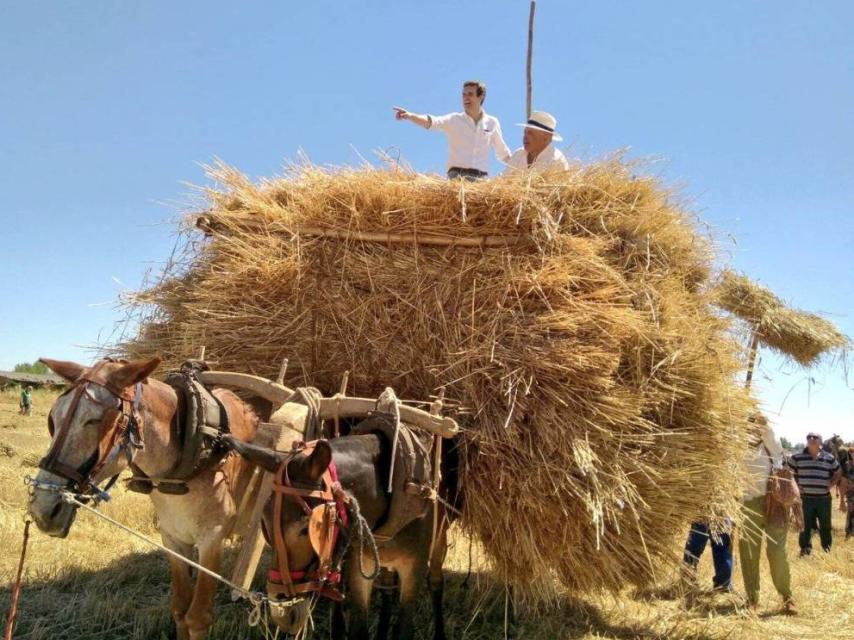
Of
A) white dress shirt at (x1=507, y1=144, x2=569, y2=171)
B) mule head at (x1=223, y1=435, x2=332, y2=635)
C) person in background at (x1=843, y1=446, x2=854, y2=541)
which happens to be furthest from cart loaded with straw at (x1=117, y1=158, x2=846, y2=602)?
person in background at (x1=843, y1=446, x2=854, y2=541)

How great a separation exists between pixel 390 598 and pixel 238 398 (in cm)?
167

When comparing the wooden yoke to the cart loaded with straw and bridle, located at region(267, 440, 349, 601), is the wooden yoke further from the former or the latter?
bridle, located at region(267, 440, 349, 601)

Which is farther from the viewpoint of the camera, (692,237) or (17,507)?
(17,507)

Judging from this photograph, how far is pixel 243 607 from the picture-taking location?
466 centimetres

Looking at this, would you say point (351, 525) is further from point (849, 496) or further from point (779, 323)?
point (849, 496)

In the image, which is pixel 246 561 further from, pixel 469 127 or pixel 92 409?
pixel 469 127

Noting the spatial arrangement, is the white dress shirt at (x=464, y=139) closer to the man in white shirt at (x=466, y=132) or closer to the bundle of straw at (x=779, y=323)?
the man in white shirt at (x=466, y=132)

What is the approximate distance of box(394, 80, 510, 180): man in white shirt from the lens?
236 inches

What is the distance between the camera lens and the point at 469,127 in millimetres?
6035

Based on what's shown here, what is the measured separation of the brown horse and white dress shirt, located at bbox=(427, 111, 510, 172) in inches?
132

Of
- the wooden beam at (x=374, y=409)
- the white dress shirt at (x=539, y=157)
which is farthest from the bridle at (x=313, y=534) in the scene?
the white dress shirt at (x=539, y=157)

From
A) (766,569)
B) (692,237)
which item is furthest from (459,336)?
(766,569)

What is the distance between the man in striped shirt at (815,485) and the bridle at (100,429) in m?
9.12

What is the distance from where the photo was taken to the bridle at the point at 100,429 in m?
2.69
